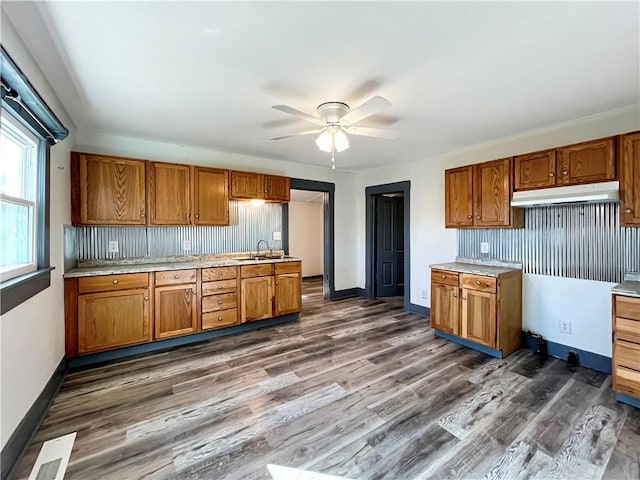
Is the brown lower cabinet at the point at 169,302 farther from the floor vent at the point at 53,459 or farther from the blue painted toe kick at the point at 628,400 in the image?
the blue painted toe kick at the point at 628,400

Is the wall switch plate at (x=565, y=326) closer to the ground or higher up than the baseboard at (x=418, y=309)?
higher up

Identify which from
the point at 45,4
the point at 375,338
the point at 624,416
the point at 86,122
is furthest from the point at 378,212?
the point at 45,4

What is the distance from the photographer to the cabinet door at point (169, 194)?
11.2 ft

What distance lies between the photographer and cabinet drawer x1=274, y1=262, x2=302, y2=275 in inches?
160

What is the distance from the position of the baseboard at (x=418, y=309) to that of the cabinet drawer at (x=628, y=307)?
2.37m

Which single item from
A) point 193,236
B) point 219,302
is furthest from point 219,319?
point 193,236

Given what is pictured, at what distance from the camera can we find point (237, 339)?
3580 millimetres

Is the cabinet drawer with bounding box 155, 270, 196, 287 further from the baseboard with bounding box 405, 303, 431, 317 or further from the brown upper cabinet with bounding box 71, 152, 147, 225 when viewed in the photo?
Result: the baseboard with bounding box 405, 303, 431, 317

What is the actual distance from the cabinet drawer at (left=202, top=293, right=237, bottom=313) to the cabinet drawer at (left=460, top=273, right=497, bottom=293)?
274cm

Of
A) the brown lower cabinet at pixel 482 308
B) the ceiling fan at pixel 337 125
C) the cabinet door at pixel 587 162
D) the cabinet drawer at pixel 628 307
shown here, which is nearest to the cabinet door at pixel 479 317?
the brown lower cabinet at pixel 482 308

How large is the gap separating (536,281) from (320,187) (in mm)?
3393

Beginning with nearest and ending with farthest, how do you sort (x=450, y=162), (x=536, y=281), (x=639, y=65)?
(x=639, y=65)
(x=536, y=281)
(x=450, y=162)

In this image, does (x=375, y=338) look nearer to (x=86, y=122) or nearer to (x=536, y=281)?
(x=536, y=281)

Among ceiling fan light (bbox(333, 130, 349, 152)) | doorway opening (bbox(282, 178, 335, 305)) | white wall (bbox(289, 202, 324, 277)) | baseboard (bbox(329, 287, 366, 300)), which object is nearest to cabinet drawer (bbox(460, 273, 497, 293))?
ceiling fan light (bbox(333, 130, 349, 152))
